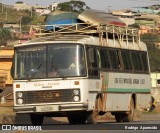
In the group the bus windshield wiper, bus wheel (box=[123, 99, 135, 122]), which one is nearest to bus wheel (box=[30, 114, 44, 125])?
the bus windshield wiper

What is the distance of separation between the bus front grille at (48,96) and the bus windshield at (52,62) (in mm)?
493

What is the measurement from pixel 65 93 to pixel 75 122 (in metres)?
3.42

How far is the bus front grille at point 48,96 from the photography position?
24.3 meters

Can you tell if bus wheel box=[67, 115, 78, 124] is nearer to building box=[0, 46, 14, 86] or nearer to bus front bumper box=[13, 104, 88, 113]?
bus front bumper box=[13, 104, 88, 113]

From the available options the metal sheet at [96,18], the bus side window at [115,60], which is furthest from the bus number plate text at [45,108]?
the metal sheet at [96,18]

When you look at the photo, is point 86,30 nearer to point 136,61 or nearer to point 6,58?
point 136,61

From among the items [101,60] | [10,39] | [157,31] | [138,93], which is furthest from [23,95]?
[157,31]

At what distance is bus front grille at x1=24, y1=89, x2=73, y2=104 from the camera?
79.6 ft

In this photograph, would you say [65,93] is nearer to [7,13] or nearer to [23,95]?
[23,95]

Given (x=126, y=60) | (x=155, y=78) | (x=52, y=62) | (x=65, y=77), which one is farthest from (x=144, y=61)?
(x=155, y=78)

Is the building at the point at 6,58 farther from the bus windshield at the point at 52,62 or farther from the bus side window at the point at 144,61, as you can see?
the bus windshield at the point at 52,62

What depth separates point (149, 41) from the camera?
11731cm

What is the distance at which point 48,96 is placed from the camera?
24422 mm

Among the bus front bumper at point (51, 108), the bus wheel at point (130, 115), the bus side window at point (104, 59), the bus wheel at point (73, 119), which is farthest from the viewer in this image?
the bus wheel at point (130, 115)
